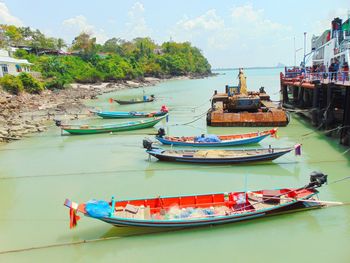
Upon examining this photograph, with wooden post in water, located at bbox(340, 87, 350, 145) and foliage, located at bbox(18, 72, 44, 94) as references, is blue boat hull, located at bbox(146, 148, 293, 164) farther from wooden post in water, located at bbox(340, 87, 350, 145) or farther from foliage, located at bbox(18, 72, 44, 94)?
foliage, located at bbox(18, 72, 44, 94)

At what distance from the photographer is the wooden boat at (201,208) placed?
10.6 metres

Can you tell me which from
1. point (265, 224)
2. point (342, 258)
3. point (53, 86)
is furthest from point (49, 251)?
point (53, 86)

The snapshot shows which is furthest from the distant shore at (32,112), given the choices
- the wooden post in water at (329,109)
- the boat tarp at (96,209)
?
the wooden post in water at (329,109)

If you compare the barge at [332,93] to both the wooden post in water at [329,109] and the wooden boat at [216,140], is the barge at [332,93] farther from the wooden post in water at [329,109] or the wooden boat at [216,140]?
the wooden boat at [216,140]

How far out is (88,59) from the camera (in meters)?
95.8

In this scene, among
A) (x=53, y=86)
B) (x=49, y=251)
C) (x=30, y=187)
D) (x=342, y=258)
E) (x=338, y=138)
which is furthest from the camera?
(x=53, y=86)

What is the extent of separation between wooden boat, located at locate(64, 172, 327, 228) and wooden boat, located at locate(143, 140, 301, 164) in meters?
5.09

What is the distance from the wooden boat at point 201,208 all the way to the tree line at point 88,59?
5961 centimetres

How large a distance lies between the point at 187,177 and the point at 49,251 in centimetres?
791

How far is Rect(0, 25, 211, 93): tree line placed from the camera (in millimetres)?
73750

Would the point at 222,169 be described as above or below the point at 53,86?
below

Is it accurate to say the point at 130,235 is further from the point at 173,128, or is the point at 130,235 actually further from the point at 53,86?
the point at 53,86

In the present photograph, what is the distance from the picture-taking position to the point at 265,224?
11547 millimetres

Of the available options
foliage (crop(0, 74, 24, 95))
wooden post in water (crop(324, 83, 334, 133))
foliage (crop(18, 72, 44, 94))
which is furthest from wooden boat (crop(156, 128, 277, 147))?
foliage (crop(18, 72, 44, 94))
